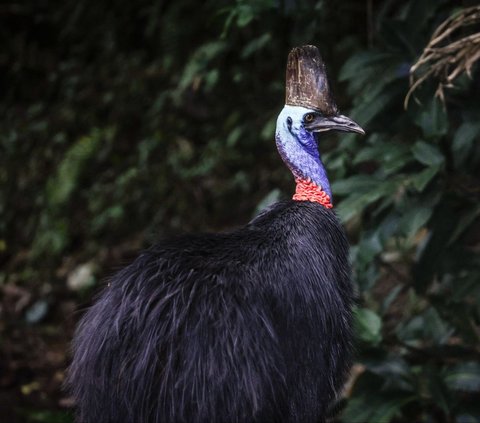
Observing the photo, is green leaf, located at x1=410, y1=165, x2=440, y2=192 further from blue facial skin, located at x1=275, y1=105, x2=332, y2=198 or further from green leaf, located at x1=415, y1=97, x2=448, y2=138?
blue facial skin, located at x1=275, y1=105, x2=332, y2=198


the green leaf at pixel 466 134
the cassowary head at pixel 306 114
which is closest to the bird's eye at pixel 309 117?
the cassowary head at pixel 306 114

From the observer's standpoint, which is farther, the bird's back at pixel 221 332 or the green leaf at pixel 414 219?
the green leaf at pixel 414 219

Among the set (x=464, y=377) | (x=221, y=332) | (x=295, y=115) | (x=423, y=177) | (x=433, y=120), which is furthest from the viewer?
(x=464, y=377)

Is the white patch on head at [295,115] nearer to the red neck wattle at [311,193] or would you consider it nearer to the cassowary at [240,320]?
the cassowary at [240,320]

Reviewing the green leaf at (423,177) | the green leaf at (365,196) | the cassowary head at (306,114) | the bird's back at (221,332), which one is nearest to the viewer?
the bird's back at (221,332)

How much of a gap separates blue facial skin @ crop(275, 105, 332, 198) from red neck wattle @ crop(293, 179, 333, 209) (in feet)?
0.04

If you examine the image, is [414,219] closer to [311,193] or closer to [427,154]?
[427,154]

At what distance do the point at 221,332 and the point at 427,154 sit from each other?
1120 mm

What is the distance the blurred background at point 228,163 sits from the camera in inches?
122

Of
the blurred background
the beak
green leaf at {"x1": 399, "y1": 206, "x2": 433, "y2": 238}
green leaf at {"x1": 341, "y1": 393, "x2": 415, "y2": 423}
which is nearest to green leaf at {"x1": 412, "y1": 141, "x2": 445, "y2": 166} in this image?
the blurred background

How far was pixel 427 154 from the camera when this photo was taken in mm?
2959

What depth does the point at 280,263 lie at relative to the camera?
7.55 feet

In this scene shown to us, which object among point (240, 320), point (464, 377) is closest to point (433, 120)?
point (464, 377)

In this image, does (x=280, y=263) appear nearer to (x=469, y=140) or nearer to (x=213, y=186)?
(x=469, y=140)
